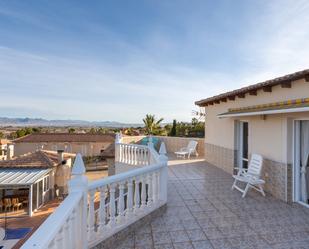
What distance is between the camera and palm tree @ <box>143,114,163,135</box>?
27.8 m

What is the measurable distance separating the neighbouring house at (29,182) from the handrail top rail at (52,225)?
16.3 metres

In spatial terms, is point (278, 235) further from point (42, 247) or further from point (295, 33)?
point (295, 33)

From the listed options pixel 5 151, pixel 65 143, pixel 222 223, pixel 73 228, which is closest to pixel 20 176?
pixel 73 228

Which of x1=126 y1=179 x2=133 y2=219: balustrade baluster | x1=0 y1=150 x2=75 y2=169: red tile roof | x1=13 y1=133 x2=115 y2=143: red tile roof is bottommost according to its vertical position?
x1=0 y1=150 x2=75 y2=169: red tile roof

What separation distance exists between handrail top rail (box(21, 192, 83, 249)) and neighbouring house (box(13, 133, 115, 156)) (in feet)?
120

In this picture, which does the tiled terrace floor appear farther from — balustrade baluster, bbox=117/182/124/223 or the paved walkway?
the paved walkway

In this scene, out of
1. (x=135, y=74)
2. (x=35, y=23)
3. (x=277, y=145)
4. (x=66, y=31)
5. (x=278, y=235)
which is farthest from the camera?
(x=135, y=74)

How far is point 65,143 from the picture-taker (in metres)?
39.4

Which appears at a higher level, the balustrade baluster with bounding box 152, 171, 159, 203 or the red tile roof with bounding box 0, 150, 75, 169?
the balustrade baluster with bounding box 152, 171, 159, 203

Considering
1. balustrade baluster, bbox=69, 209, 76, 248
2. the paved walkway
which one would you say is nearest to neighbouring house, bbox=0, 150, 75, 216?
the paved walkway

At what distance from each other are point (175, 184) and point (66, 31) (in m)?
10.7

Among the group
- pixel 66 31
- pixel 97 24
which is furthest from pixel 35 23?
pixel 97 24

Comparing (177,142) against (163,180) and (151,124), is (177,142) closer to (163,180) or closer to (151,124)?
(151,124)

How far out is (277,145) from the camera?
22.6 feet
